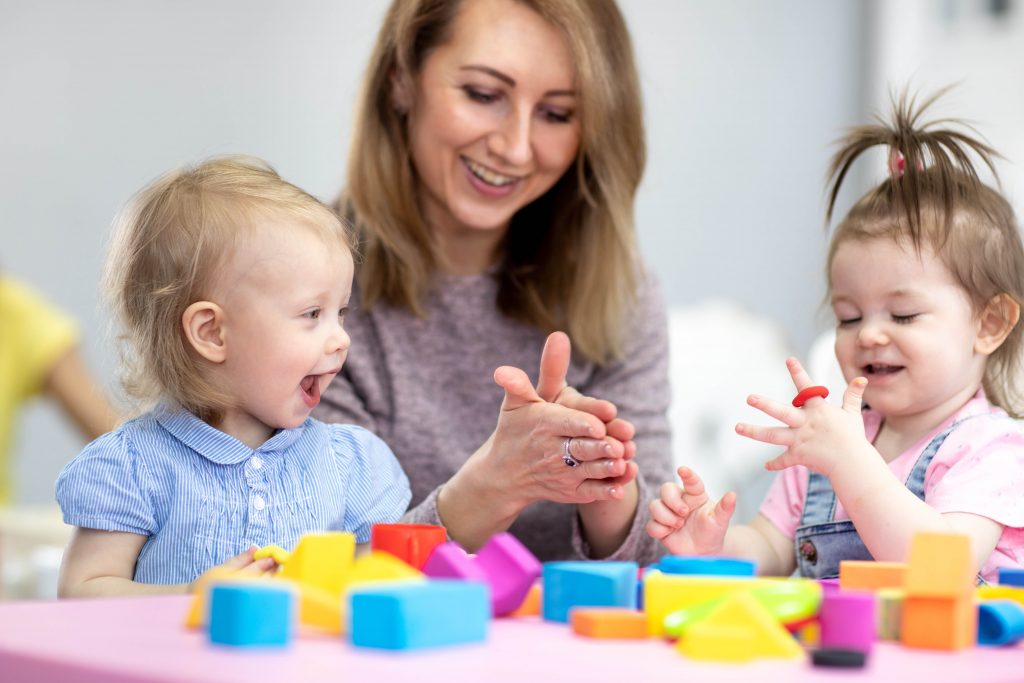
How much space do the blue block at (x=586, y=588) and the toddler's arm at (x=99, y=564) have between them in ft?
1.22

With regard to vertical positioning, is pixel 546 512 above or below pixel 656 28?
below

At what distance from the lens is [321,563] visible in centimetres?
73

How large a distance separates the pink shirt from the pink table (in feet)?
1.47

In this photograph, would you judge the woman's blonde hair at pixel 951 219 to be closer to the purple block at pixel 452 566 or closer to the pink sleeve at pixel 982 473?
the pink sleeve at pixel 982 473

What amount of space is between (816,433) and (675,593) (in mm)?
431

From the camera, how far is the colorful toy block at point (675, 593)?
0.67 meters

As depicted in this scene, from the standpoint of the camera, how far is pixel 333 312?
1.11 metres

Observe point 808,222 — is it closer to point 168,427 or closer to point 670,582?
point 168,427

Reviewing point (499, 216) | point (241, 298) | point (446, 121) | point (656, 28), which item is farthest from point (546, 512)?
point (656, 28)

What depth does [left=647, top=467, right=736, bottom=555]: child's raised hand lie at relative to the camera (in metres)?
1.14

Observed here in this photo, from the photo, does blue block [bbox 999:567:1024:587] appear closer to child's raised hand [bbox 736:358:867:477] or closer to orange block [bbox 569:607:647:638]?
child's raised hand [bbox 736:358:867:477]

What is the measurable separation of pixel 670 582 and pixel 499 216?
3.03 ft

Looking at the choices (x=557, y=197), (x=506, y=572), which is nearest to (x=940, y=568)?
(x=506, y=572)

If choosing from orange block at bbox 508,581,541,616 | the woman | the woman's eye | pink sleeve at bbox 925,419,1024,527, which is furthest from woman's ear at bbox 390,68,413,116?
orange block at bbox 508,581,541,616
